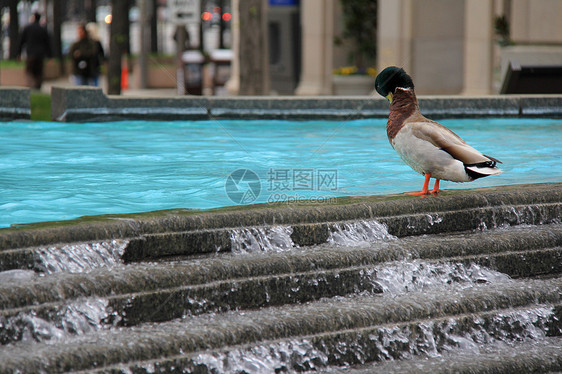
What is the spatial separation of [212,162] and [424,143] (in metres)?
3.71

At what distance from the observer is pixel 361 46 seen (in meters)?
22.5

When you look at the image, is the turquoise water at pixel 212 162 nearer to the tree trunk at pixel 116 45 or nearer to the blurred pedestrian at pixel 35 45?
the tree trunk at pixel 116 45

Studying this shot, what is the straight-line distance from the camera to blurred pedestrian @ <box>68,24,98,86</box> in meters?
17.0

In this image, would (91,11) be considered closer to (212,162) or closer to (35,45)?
(35,45)

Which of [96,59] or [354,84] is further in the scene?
[354,84]

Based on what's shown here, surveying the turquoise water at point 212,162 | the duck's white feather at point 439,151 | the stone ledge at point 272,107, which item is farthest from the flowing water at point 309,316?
the stone ledge at point 272,107

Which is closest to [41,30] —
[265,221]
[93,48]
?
[93,48]

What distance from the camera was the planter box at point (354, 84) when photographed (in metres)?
21.0

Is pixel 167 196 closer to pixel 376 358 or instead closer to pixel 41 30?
pixel 376 358

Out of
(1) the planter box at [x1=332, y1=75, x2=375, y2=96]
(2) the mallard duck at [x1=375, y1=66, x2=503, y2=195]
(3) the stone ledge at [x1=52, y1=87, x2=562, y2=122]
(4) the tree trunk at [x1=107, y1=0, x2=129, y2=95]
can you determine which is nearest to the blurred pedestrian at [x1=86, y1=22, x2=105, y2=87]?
(4) the tree trunk at [x1=107, y1=0, x2=129, y2=95]

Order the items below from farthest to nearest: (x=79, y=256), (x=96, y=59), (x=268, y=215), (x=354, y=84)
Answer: (x=354, y=84) < (x=96, y=59) < (x=268, y=215) < (x=79, y=256)

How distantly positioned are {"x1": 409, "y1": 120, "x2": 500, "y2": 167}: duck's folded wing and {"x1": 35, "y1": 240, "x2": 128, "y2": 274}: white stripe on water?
2064mm

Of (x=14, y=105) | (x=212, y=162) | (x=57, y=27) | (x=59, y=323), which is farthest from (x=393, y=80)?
(x=57, y=27)

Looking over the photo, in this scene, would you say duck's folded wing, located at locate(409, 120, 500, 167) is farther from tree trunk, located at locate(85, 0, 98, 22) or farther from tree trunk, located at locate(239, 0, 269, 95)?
tree trunk, located at locate(85, 0, 98, 22)
